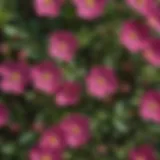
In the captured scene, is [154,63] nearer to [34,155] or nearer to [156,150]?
[156,150]

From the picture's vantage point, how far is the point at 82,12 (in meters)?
1.44

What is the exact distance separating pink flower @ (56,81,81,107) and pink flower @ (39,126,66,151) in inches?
3.0

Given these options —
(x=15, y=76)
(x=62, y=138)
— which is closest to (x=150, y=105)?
(x=62, y=138)

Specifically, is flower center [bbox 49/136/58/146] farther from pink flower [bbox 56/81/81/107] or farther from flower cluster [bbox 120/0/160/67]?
flower cluster [bbox 120/0/160/67]

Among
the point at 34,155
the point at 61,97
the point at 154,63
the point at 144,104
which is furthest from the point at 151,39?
the point at 34,155

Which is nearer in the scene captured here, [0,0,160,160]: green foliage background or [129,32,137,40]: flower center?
[129,32,137,40]: flower center

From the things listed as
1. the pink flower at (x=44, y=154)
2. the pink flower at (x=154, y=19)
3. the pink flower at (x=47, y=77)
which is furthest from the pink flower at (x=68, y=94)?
the pink flower at (x=154, y=19)

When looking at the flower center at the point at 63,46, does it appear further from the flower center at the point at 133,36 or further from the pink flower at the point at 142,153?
the pink flower at the point at 142,153

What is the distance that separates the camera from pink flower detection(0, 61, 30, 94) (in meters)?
1.48

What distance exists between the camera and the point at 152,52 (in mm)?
1446

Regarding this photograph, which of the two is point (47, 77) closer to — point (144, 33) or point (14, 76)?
point (14, 76)

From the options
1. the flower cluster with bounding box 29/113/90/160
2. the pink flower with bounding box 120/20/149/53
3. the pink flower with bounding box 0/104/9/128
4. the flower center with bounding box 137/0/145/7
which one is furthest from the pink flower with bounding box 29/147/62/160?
the flower center with bounding box 137/0/145/7

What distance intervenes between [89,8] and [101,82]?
19 cm

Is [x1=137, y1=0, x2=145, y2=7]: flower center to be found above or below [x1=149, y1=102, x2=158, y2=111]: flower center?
above
